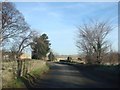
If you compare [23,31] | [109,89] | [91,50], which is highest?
[23,31]

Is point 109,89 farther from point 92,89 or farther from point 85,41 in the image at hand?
point 85,41

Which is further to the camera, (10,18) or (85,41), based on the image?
(85,41)

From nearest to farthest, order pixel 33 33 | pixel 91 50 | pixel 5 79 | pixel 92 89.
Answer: pixel 5 79
pixel 92 89
pixel 91 50
pixel 33 33

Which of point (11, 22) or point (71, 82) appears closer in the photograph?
point (71, 82)

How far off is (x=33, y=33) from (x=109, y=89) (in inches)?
2630

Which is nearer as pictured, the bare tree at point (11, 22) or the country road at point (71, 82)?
the country road at point (71, 82)

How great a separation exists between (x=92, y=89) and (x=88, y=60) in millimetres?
41250

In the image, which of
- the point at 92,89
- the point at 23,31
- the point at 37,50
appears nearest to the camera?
the point at 92,89

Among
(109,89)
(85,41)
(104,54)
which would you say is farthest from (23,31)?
(109,89)

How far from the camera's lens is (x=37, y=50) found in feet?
327

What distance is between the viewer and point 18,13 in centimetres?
5450

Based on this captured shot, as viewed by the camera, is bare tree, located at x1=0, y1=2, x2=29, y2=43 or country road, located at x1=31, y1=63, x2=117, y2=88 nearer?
country road, located at x1=31, y1=63, x2=117, y2=88

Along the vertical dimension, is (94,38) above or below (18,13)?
below

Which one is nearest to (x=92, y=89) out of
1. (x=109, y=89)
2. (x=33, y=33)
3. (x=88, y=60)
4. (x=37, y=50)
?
(x=109, y=89)
